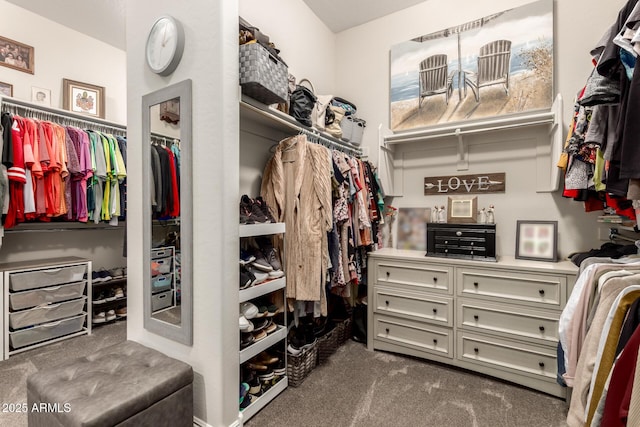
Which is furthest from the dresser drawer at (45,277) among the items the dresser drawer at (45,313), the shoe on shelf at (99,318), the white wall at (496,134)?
the white wall at (496,134)

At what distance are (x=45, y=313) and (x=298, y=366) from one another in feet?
7.43

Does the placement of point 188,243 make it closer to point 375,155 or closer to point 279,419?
point 279,419

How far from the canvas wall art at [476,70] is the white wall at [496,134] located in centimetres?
9

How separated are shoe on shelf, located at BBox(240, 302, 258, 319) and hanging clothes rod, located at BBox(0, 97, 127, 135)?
251 cm

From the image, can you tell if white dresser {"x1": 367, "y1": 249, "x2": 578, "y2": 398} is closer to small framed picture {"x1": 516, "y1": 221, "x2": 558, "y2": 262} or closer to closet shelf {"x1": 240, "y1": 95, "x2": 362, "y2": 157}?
small framed picture {"x1": 516, "y1": 221, "x2": 558, "y2": 262}

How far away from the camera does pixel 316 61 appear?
2953mm

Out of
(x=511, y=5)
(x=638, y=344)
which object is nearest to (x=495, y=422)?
(x=638, y=344)

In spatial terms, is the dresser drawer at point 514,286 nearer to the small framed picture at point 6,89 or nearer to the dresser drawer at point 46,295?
the dresser drawer at point 46,295

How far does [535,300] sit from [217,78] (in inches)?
91.9

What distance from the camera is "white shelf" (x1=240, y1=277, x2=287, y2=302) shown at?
1628mm

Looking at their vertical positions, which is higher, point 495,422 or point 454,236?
point 454,236

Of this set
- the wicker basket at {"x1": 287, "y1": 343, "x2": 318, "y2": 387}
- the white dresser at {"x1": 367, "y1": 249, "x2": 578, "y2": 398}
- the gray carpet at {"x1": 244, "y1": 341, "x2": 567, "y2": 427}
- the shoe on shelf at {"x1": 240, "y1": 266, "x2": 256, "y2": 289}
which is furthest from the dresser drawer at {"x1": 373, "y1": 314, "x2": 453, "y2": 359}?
the shoe on shelf at {"x1": 240, "y1": 266, "x2": 256, "y2": 289}

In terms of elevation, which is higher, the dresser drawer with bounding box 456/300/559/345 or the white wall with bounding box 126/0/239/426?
the white wall with bounding box 126/0/239/426

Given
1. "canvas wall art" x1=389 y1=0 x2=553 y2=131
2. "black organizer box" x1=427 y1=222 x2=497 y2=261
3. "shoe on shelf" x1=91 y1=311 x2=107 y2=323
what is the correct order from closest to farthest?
"black organizer box" x1=427 y1=222 x2=497 y2=261
"canvas wall art" x1=389 y1=0 x2=553 y2=131
"shoe on shelf" x1=91 y1=311 x2=107 y2=323
